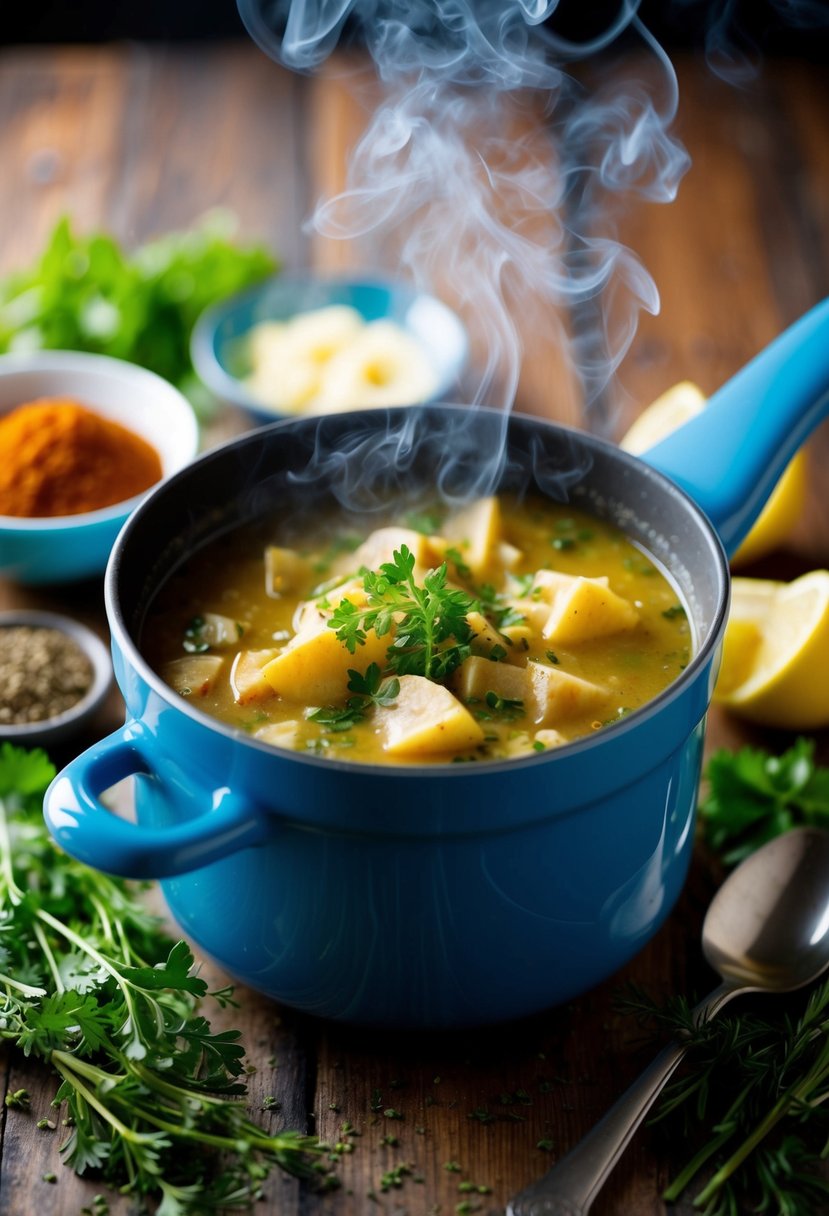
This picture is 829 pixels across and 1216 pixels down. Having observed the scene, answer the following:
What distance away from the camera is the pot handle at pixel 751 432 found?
225 cm

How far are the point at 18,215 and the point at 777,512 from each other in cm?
246

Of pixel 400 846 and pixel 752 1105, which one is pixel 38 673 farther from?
pixel 752 1105

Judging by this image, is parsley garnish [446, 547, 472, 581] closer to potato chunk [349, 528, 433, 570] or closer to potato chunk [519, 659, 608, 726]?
potato chunk [349, 528, 433, 570]

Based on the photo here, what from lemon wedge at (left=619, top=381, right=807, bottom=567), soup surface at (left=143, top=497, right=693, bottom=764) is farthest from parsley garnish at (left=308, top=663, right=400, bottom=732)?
lemon wedge at (left=619, top=381, right=807, bottom=567)

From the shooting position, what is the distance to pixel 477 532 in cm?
239

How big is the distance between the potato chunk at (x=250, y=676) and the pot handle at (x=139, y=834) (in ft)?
1.00

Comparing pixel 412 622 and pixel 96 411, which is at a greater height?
pixel 412 622

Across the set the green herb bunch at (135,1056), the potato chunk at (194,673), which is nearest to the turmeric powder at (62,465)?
the potato chunk at (194,673)

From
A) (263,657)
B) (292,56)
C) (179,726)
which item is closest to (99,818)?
(179,726)

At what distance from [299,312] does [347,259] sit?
13.9 inches

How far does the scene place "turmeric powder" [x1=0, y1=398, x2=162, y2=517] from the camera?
289 centimetres

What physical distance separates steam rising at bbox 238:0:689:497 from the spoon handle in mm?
1059

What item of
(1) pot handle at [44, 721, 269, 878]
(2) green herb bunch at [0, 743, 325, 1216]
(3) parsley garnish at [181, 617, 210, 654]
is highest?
(1) pot handle at [44, 721, 269, 878]

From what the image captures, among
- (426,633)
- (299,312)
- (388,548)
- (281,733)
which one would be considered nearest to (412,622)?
(426,633)
